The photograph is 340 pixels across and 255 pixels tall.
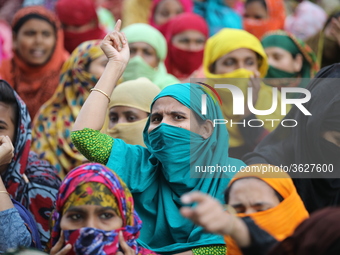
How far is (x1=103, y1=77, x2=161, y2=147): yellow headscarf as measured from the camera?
5.16 meters

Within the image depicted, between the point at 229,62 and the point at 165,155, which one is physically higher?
the point at 229,62

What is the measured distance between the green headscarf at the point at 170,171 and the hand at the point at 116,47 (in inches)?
12.5

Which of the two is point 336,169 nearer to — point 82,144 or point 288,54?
point 82,144

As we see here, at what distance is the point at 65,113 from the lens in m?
6.29

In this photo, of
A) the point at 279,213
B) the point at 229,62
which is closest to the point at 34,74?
the point at 229,62

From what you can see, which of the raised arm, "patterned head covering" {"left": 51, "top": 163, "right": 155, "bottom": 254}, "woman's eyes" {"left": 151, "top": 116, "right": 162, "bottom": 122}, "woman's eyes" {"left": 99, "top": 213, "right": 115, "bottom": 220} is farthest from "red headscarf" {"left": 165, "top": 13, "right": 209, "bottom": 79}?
"woman's eyes" {"left": 99, "top": 213, "right": 115, "bottom": 220}

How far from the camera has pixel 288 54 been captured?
7441 millimetres

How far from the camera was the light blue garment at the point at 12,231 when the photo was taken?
4102 mm

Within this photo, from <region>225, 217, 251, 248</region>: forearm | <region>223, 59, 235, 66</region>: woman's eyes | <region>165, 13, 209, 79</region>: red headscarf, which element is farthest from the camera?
<region>165, 13, 209, 79</region>: red headscarf

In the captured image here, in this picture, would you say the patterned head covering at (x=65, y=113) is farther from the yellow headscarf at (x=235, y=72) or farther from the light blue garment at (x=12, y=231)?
the light blue garment at (x=12, y=231)

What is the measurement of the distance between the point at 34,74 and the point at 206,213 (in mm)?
4724

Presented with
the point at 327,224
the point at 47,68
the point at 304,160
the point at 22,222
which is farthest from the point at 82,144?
the point at 47,68

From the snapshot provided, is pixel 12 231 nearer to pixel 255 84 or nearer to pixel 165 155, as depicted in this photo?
pixel 165 155

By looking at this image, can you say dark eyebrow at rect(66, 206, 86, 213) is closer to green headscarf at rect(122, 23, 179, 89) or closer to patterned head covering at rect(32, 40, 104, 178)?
patterned head covering at rect(32, 40, 104, 178)
